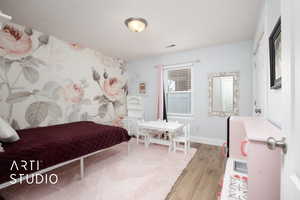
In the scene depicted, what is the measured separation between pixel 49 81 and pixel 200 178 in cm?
326

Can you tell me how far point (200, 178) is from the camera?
1956 mm

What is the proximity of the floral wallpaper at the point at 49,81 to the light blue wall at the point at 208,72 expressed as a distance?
4.55ft

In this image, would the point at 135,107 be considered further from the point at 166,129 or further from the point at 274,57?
the point at 274,57

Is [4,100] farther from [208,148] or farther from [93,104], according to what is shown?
[208,148]

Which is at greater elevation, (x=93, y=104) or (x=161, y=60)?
(x=161, y=60)

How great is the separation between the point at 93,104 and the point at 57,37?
1.67 m

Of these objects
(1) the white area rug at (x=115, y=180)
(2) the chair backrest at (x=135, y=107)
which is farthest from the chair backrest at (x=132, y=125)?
(1) the white area rug at (x=115, y=180)

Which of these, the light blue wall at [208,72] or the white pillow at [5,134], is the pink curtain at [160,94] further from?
the white pillow at [5,134]

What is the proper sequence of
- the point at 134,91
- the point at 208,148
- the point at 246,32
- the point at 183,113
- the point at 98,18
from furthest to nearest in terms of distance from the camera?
the point at 134,91 → the point at 183,113 → the point at 208,148 → the point at 246,32 → the point at 98,18

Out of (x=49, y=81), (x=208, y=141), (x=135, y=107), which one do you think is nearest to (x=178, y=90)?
(x=135, y=107)

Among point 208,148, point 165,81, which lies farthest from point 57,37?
point 208,148

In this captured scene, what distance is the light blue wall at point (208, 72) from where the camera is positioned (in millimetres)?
2949

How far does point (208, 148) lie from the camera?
3062mm

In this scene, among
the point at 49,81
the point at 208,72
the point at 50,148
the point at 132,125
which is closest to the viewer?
the point at 50,148
